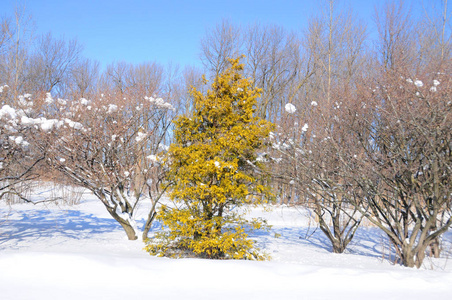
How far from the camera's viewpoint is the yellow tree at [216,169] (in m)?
6.82

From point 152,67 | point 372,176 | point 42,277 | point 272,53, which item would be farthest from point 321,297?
point 152,67

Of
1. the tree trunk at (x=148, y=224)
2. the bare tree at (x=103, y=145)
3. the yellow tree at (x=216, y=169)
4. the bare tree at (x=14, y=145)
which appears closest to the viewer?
the yellow tree at (x=216, y=169)

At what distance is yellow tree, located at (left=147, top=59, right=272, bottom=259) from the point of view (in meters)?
6.82

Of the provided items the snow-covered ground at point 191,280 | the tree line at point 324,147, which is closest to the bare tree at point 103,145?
the tree line at point 324,147

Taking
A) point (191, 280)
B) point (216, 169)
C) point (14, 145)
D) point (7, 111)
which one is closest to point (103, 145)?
point (14, 145)

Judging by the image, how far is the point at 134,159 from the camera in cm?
930

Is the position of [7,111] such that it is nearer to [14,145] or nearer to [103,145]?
[14,145]

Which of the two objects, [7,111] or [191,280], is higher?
[7,111]

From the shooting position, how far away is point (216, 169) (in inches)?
267

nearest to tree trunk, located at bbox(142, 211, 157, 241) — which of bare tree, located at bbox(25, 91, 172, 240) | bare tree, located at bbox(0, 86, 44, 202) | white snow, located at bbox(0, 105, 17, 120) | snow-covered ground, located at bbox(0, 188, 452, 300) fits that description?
bare tree, located at bbox(25, 91, 172, 240)

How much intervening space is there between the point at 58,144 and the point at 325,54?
44.8 ft

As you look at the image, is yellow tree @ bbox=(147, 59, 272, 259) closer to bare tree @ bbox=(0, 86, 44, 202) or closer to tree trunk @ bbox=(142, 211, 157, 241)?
tree trunk @ bbox=(142, 211, 157, 241)

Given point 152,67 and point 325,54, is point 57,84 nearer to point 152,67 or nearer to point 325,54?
point 152,67

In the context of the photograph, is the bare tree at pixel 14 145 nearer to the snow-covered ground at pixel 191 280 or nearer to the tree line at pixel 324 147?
the tree line at pixel 324 147
